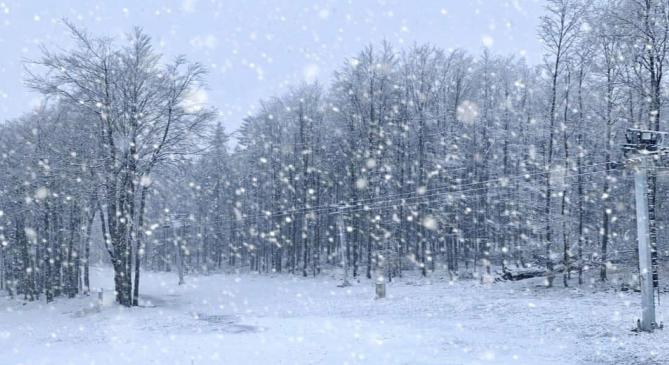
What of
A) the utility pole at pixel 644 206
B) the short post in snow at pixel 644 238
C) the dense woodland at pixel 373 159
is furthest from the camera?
the dense woodland at pixel 373 159

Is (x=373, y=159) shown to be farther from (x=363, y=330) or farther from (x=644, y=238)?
(x=644, y=238)

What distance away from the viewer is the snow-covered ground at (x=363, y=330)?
12.7 m

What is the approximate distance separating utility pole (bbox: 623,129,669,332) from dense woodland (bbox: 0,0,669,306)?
1.89m

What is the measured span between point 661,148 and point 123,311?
20320mm

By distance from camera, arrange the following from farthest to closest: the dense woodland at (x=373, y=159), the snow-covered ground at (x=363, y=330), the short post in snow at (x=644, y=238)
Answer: the dense woodland at (x=373, y=159), the short post in snow at (x=644, y=238), the snow-covered ground at (x=363, y=330)

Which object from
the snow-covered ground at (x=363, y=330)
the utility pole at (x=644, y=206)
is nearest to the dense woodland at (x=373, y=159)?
the utility pole at (x=644, y=206)

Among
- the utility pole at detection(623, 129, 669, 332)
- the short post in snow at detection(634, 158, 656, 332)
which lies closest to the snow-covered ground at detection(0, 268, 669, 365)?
the utility pole at detection(623, 129, 669, 332)

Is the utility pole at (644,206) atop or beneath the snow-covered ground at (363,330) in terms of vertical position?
atop

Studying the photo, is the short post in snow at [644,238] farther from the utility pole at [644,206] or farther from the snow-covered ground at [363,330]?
the snow-covered ground at [363,330]

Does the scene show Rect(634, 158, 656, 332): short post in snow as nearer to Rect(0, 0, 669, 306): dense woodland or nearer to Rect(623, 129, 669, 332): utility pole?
Rect(623, 129, 669, 332): utility pole

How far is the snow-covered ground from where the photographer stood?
41.7 ft

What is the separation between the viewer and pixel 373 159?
3556 cm

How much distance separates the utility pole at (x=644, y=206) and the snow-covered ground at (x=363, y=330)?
2.42 feet

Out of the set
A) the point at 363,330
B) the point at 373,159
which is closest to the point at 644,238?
the point at 363,330
